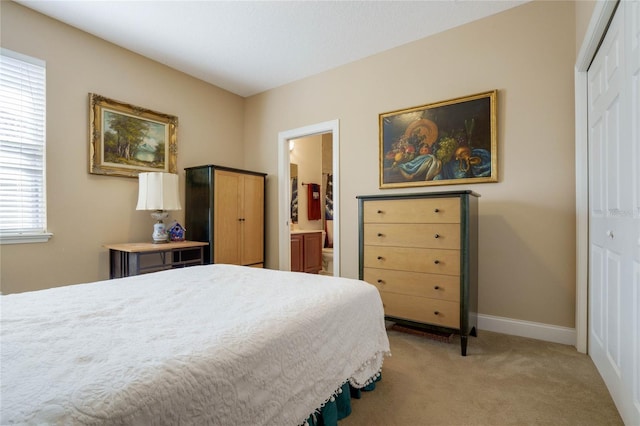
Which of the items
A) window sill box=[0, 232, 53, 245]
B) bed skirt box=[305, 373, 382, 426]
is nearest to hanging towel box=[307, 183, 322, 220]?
window sill box=[0, 232, 53, 245]

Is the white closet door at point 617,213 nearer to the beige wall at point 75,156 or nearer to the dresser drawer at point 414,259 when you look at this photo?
the dresser drawer at point 414,259

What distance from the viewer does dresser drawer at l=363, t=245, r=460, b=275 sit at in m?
2.36

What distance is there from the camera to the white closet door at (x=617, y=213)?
1.35 metres

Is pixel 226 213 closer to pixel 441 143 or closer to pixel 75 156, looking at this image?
pixel 75 156

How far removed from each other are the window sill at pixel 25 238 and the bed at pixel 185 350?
4.94 ft

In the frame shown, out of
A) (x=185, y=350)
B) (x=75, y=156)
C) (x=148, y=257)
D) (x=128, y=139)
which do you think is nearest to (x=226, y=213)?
(x=148, y=257)

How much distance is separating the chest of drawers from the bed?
2.82 ft

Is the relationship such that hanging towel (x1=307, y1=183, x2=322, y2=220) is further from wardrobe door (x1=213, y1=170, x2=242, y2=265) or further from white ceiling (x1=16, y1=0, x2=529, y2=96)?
white ceiling (x1=16, y1=0, x2=529, y2=96)

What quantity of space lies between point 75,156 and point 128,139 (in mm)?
518

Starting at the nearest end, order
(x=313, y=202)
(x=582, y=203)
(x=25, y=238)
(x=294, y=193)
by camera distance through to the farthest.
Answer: (x=582, y=203), (x=25, y=238), (x=294, y=193), (x=313, y=202)

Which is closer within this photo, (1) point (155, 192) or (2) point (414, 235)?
(2) point (414, 235)

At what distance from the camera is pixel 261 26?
2.93 metres

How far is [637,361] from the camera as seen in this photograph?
1303 millimetres

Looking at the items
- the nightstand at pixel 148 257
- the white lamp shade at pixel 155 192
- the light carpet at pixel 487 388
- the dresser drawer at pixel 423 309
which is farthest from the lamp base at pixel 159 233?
the light carpet at pixel 487 388
